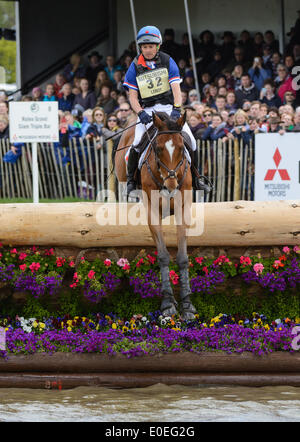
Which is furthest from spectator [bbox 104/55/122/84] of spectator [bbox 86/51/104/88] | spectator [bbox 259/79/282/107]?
spectator [bbox 259/79/282/107]

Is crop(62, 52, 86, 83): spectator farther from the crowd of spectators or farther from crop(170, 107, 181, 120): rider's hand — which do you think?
crop(170, 107, 181, 120): rider's hand

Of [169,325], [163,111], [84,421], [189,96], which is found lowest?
[84,421]

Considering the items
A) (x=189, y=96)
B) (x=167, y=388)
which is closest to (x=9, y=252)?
(x=167, y=388)

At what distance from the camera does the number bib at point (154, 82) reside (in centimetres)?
863

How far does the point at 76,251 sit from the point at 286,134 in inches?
205

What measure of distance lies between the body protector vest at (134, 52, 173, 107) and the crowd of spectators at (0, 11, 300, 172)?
419cm

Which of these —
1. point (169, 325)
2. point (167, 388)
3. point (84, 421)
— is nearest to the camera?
point (84, 421)

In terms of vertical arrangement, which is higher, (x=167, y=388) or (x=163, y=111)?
(x=163, y=111)

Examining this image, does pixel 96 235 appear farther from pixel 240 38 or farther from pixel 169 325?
pixel 240 38

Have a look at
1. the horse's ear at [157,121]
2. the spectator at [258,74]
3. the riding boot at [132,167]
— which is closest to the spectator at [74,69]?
the spectator at [258,74]

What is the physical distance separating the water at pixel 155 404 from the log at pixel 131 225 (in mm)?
1873

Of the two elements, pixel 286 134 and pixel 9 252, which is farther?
pixel 286 134

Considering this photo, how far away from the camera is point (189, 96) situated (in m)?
16.4

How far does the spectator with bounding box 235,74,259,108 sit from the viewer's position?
16.0 metres
